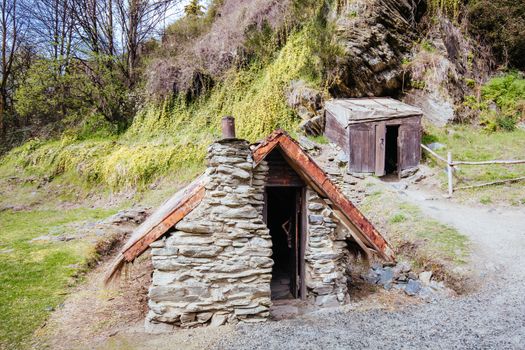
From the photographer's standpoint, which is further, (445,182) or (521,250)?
(445,182)

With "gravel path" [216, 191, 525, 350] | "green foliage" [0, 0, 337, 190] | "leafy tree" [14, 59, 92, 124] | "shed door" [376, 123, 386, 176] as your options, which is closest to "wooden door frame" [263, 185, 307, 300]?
"gravel path" [216, 191, 525, 350]

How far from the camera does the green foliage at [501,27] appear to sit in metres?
18.3

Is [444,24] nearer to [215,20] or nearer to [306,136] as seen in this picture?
[306,136]

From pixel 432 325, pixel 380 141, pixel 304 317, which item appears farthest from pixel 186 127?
pixel 432 325

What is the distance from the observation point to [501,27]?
734 inches

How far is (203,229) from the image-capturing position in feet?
17.4

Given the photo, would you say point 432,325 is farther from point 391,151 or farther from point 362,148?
point 391,151

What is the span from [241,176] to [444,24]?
18.5 metres

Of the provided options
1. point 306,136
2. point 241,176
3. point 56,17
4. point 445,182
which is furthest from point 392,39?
point 56,17

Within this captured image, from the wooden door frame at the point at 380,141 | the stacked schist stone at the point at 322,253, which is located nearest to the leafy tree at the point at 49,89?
the wooden door frame at the point at 380,141

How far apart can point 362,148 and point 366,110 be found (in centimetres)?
163

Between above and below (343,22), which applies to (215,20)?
above

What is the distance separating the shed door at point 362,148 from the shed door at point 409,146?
123cm

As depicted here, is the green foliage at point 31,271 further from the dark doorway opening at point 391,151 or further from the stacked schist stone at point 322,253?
the dark doorway opening at point 391,151
